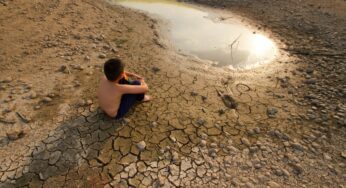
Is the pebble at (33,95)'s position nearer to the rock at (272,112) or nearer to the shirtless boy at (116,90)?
the shirtless boy at (116,90)

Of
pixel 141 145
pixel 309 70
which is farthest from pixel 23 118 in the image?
pixel 309 70

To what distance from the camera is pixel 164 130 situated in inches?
142

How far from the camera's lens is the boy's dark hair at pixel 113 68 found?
3.33 m

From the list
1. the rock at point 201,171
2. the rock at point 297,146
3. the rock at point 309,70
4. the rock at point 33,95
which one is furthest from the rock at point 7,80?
the rock at point 309,70

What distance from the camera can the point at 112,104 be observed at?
3.60 meters

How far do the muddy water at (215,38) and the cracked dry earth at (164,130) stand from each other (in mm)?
457

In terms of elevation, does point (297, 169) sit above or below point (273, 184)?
above

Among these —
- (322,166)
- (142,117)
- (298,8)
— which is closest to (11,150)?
(142,117)

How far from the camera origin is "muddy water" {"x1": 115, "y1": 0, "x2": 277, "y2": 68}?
18.5 ft

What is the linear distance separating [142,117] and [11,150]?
165 cm

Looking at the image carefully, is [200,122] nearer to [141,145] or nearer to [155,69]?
[141,145]

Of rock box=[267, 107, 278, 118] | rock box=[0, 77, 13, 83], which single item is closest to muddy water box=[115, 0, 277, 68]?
rock box=[267, 107, 278, 118]

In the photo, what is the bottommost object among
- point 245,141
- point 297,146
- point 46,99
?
point 46,99

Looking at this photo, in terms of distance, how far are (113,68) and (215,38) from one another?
3.71m
